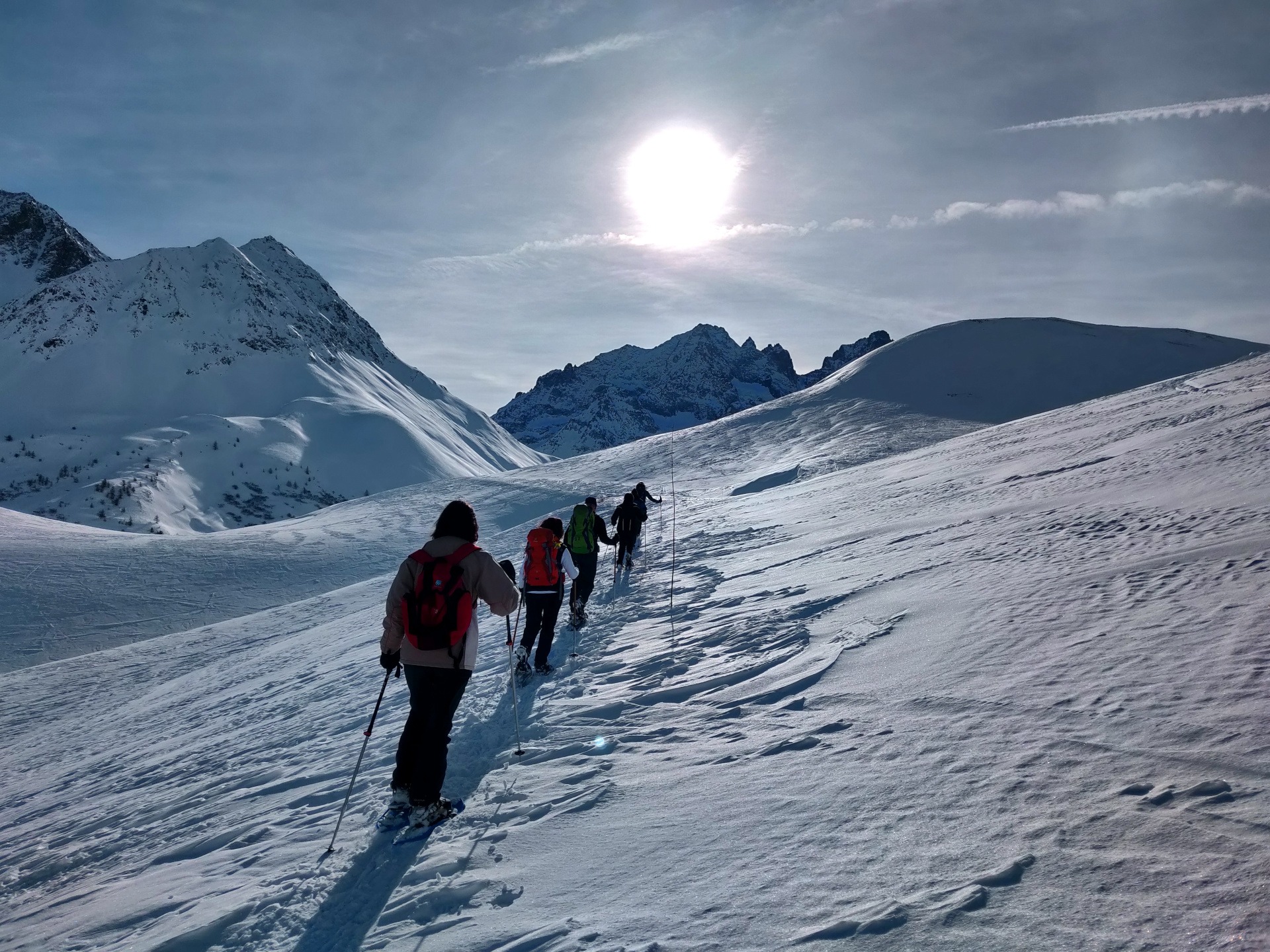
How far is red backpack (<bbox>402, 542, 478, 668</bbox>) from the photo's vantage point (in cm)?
460

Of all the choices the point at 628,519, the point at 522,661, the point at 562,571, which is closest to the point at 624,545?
the point at 628,519

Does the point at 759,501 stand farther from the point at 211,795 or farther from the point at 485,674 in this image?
the point at 211,795

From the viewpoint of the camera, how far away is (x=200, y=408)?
108500 mm

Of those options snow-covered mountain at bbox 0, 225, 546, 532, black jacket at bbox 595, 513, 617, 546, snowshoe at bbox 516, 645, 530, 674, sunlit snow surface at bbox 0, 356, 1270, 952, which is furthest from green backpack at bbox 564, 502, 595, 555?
snow-covered mountain at bbox 0, 225, 546, 532

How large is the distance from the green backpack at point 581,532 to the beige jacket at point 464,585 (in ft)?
18.1

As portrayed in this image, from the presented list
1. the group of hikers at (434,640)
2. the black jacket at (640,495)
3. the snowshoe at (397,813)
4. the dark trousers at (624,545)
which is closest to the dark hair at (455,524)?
the group of hikers at (434,640)

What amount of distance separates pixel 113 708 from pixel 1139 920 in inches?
628

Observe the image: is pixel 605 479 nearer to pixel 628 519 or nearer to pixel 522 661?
pixel 628 519

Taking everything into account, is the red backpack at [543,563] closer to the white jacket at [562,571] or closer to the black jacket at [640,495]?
the white jacket at [562,571]

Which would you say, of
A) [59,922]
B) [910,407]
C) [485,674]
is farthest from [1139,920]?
[910,407]

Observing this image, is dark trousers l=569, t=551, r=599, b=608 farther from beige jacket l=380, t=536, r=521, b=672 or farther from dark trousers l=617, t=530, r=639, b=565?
beige jacket l=380, t=536, r=521, b=672

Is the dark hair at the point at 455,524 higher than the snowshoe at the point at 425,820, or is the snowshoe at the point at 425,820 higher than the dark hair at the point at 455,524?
the dark hair at the point at 455,524

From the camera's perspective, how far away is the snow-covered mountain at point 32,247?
180500 mm

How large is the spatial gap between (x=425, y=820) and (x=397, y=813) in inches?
9.7
